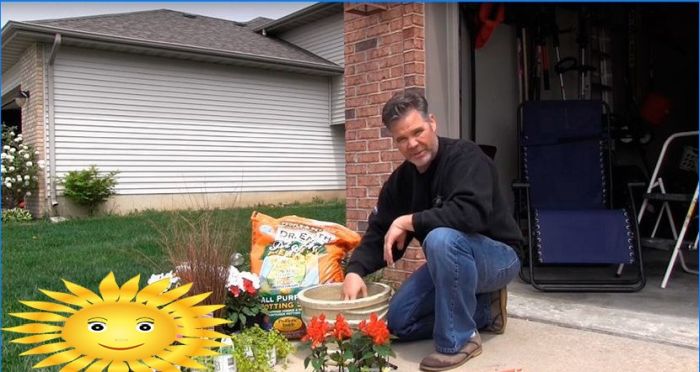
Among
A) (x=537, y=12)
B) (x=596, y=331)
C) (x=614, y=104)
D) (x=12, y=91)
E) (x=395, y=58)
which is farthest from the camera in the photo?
(x=12, y=91)

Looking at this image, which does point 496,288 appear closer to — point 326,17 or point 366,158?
point 366,158

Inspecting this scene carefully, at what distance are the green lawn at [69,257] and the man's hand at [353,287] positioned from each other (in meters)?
1.05

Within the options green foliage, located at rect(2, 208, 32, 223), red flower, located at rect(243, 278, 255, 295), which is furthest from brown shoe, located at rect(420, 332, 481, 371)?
green foliage, located at rect(2, 208, 32, 223)

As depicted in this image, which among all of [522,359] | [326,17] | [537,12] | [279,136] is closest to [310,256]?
[522,359]

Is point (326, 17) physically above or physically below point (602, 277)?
above

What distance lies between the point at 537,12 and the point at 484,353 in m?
3.08

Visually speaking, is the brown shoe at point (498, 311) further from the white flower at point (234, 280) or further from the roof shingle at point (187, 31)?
the roof shingle at point (187, 31)

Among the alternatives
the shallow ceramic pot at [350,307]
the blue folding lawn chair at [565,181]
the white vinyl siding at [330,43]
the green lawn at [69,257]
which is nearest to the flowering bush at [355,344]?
the shallow ceramic pot at [350,307]

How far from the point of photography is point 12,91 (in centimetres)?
1127

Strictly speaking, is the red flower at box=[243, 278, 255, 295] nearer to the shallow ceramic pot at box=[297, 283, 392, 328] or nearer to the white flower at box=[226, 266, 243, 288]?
the white flower at box=[226, 266, 243, 288]

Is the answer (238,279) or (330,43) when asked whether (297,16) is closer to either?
(330,43)

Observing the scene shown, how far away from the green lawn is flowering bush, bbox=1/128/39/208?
6.59ft

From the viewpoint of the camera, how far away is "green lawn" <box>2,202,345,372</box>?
128 inches

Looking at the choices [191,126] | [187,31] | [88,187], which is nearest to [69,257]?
[88,187]
